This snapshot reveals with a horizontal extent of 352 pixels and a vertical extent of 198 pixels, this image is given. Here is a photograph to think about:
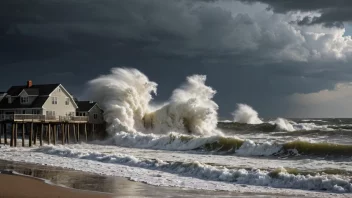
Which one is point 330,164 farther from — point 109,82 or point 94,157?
point 109,82

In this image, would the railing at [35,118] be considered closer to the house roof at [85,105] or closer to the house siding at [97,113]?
the house siding at [97,113]

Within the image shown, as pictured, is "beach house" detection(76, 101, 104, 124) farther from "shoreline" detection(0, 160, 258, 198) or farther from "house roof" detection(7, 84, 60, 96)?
"shoreline" detection(0, 160, 258, 198)

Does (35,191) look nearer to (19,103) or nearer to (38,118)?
(38,118)

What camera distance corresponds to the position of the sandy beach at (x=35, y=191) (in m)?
15.6

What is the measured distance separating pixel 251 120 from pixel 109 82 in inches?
1548

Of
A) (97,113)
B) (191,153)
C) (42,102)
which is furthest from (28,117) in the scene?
(191,153)

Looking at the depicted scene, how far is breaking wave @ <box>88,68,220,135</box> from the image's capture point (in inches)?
2133

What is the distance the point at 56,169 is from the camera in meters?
23.6

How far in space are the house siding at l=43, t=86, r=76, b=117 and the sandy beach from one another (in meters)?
28.2

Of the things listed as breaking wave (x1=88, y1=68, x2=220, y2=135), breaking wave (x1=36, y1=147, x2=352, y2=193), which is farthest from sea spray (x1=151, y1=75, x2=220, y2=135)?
breaking wave (x1=36, y1=147, x2=352, y2=193)

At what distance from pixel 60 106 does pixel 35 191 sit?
3253cm

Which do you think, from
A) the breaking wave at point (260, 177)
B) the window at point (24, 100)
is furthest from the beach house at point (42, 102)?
the breaking wave at point (260, 177)

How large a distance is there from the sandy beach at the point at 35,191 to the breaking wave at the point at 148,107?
34.4 m

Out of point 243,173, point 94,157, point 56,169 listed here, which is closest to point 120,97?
point 94,157
